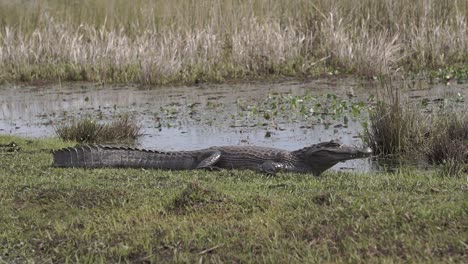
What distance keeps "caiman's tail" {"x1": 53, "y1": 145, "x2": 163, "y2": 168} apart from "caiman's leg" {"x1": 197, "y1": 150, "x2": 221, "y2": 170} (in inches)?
20.4

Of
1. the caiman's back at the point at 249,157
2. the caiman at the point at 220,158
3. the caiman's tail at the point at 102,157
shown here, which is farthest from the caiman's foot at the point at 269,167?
the caiman's tail at the point at 102,157

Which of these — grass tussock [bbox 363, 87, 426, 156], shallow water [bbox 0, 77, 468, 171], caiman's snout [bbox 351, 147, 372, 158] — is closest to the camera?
caiman's snout [bbox 351, 147, 372, 158]

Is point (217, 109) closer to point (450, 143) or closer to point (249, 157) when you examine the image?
point (249, 157)

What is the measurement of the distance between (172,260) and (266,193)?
5.72ft

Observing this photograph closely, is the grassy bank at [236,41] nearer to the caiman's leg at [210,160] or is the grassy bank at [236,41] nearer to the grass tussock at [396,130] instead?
the grass tussock at [396,130]

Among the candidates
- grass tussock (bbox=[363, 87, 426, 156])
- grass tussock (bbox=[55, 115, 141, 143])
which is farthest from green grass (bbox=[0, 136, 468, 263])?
grass tussock (bbox=[55, 115, 141, 143])

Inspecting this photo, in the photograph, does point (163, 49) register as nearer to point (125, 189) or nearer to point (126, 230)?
point (125, 189)

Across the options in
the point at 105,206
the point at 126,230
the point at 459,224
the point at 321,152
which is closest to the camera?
the point at 459,224

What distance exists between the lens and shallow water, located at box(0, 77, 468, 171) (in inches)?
454

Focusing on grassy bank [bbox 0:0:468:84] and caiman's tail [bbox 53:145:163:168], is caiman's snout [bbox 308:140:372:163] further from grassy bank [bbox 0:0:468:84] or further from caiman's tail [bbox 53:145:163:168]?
grassy bank [bbox 0:0:468:84]

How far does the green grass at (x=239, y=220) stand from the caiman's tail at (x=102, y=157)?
108 cm

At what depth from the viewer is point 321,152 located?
8750 millimetres

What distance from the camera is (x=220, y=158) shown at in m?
9.31

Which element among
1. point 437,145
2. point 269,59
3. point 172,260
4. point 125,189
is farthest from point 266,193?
point 269,59
